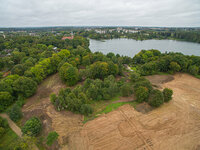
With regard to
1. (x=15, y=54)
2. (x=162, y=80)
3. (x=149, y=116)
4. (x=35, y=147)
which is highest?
(x=15, y=54)

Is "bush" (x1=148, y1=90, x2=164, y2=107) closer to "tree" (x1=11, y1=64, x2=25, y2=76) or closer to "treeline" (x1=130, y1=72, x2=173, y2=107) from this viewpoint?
"treeline" (x1=130, y1=72, x2=173, y2=107)

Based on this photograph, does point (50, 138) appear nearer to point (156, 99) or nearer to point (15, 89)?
Result: point (15, 89)

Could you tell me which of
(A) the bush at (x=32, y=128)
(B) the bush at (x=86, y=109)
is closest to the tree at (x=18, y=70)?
(A) the bush at (x=32, y=128)

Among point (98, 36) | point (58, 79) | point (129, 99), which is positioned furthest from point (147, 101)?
point (98, 36)

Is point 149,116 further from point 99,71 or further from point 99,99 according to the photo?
point 99,71

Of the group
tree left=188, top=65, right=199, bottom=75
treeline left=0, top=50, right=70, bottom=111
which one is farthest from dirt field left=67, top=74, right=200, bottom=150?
treeline left=0, top=50, right=70, bottom=111
